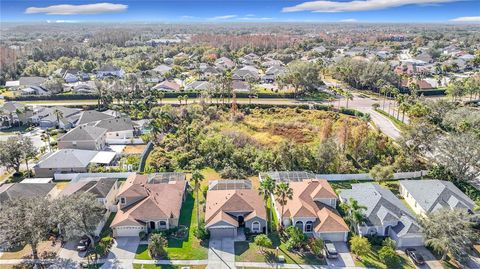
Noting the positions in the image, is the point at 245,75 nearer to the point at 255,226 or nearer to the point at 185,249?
the point at 255,226

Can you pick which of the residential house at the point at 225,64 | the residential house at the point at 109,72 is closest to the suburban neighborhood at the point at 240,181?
the residential house at the point at 109,72

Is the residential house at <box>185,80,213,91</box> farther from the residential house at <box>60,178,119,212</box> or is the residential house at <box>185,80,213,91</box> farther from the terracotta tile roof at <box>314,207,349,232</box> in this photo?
the terracotta tile roof at <box>314,207,349,232</box>

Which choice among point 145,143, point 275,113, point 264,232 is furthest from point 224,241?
point 275,113

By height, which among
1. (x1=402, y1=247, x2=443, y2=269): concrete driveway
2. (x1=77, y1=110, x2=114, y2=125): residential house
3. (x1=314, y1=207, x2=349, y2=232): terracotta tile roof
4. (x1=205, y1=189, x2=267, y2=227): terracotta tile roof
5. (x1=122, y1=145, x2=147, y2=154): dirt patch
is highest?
(x1=77, y1=110, x2=114, y2=125): residential house


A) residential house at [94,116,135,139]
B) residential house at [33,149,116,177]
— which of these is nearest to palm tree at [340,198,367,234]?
residential house at [33,149,116,177]

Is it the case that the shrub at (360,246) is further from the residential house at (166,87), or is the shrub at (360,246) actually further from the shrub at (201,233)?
the residential house at (166,87)

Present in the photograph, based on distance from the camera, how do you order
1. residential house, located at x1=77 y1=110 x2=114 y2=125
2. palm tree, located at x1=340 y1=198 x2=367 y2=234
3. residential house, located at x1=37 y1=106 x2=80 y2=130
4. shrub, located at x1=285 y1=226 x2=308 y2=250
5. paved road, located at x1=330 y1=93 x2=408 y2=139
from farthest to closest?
residential house, located at x1=37 y1=106 x2=80 y2=130 → residential house, located at x1=77 y1=110 x2=114 y2=125 → paved road, located at x1=330 y1=93 x2=408 y2=139 → palm tree, located at x1=340 y1=198 x2=367 y2=234 → shrub, located at x1=285 y1=226 x2=308 y2=250
